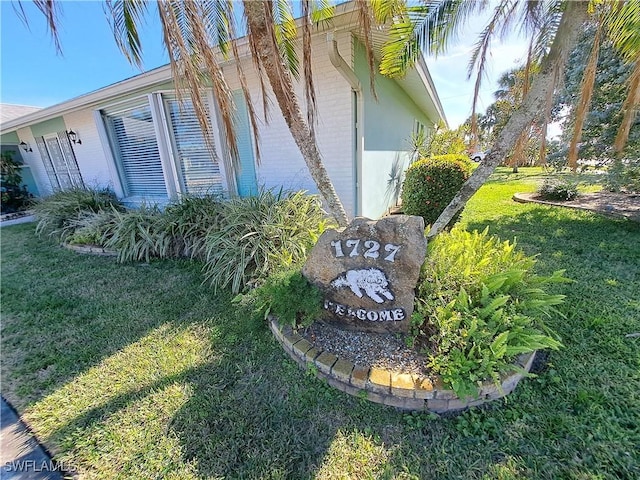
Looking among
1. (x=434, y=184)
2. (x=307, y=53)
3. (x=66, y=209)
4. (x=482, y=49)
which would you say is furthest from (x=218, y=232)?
(x=66, y=209)

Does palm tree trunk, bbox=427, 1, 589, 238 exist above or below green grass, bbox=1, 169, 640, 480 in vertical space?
above

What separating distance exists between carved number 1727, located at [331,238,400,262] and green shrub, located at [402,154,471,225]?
2873mm

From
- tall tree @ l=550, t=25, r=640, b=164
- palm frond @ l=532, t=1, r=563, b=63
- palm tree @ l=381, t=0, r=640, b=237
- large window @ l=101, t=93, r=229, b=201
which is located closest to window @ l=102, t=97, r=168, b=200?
large window @ l=101, t=93, r=229, b=201

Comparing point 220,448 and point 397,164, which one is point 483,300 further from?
point 397,164

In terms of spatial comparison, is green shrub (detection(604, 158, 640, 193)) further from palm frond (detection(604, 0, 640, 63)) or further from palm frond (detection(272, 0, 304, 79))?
palm frond (detection(272, 0, 304, 79))

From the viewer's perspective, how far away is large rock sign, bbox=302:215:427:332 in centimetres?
214

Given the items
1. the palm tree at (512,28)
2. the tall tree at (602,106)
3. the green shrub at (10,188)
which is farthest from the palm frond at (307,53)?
the green shrub at (10,188)

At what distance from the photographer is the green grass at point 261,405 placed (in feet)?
5.05

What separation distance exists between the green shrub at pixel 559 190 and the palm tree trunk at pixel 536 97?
6477 millimetres

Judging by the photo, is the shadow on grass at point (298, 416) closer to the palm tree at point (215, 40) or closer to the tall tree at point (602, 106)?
the palm tree at point (215, 40)

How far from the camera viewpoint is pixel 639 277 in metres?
3.20

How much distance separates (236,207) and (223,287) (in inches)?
50.5

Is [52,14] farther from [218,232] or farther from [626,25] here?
[626,25]

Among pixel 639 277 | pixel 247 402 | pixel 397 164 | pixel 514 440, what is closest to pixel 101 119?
pixel 397 164
